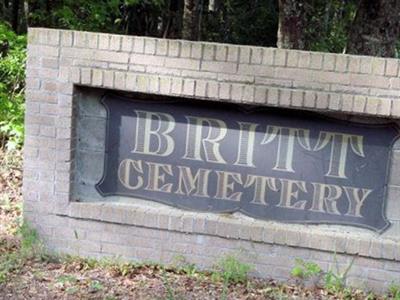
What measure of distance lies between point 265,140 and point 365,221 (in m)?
0.86

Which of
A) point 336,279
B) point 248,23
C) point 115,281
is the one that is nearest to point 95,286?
point 115,281

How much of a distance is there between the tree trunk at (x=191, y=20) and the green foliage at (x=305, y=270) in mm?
7296

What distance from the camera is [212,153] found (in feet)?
14.9

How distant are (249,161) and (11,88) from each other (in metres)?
4.19

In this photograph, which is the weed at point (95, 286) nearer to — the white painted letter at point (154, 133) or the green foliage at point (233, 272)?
the green foliage at point (233, 272)

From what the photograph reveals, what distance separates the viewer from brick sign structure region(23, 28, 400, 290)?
4281 mm

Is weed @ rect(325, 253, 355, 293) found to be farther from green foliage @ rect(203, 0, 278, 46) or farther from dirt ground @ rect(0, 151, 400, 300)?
green foliage @ rect(203, 0, 278, 46)

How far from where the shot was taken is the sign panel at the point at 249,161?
436cm

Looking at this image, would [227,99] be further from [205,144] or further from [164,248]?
[164,248]

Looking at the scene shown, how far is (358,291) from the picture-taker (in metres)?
4.41

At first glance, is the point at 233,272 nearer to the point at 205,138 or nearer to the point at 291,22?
the point at 205,138

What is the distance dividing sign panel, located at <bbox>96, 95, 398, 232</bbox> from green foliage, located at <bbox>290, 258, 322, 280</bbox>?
0.29m

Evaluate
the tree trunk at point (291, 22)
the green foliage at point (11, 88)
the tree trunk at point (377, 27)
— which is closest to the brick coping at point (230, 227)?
the green foliage at point (11, 88)

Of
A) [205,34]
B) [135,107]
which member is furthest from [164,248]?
[205,34]
